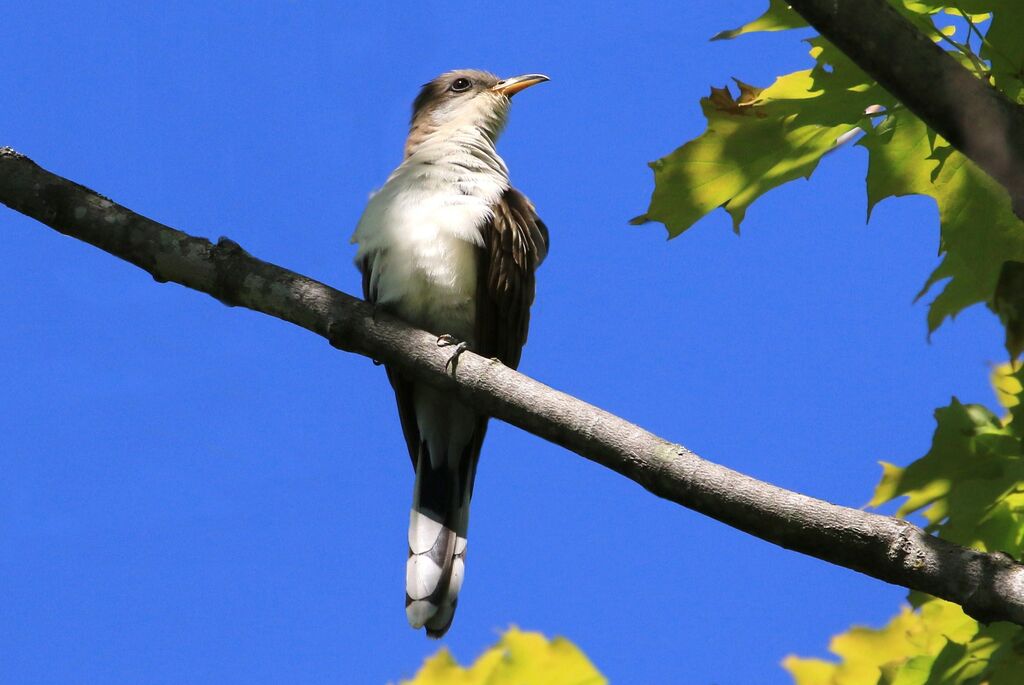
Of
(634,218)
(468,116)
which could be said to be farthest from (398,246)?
(634,218)

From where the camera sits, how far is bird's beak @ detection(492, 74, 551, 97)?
19.1 ft

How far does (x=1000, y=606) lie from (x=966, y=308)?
109 cm

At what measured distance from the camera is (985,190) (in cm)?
275

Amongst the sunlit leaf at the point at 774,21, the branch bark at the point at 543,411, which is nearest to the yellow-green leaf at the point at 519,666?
the branch bark at the point at 543,411

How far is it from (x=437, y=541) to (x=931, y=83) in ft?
8.85

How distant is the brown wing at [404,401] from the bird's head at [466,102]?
0.98m

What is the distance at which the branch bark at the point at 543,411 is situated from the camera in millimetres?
2283

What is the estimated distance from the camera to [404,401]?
464 centimetres

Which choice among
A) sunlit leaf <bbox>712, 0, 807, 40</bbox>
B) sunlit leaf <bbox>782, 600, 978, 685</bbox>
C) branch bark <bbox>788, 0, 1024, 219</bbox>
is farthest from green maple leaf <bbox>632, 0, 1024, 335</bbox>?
sunlit leaf <bbox>782, 600, 978, 685</bbox>

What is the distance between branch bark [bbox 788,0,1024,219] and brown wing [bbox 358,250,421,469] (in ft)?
8.91

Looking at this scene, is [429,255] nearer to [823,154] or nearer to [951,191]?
[823,154]

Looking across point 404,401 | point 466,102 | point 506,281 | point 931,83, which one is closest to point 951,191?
point 931,83

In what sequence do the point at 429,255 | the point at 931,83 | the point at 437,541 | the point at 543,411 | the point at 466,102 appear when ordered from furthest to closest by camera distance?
1. the point at 466,102
2. the point at 429,255
3. the point at 437,541
4. the point at 543,411
5. the point at 931,83

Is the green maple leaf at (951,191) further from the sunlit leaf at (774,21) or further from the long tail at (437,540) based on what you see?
the long tail at (437,540)
